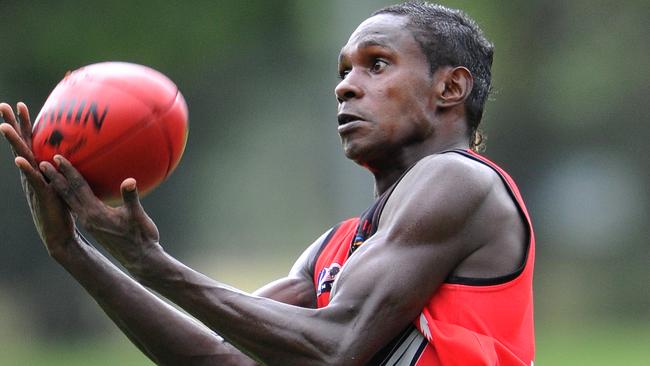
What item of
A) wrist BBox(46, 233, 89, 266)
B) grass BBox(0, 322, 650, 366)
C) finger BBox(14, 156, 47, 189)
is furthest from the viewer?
grass BBox(0, 322, 650, 366)

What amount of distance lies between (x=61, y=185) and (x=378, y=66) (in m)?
1.22

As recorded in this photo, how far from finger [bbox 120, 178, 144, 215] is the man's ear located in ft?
4.02

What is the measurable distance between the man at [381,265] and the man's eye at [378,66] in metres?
0.01

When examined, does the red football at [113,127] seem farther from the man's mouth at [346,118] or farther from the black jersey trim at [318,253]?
the black jersey trim at [318,253]

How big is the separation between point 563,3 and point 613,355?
4.80 metres

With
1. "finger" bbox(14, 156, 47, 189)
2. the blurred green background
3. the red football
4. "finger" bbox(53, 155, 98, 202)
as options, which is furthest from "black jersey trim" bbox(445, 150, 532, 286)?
the blurred green background

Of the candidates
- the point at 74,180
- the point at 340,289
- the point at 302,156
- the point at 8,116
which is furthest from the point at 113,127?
the point at 302,156

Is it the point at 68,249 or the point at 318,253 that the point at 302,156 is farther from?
the point at 68,249

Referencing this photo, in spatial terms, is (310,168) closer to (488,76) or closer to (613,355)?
(613,355)

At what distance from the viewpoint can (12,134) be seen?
346 centimetres

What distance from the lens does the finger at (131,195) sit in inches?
130

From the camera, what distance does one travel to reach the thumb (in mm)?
3309

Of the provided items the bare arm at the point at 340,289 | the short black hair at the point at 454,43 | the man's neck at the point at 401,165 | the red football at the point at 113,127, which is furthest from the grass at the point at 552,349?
the bare arm at the point at 340,289

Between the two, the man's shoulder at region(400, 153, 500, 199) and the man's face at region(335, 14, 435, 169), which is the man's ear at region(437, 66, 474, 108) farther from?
the man's shoulder at region(400, 153, 500, 199)
